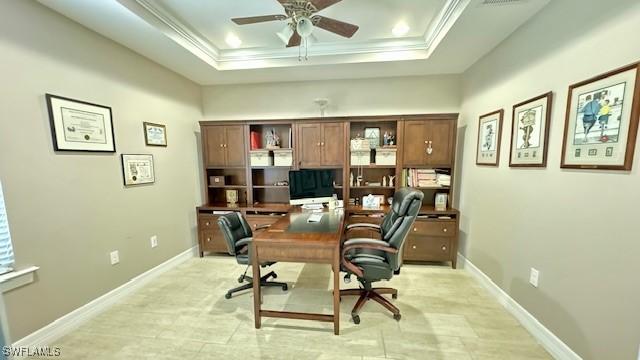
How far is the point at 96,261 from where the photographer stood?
87.7 inches

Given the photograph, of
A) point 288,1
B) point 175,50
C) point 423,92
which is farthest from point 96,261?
point 423,92

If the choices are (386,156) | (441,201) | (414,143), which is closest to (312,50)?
(386,156)

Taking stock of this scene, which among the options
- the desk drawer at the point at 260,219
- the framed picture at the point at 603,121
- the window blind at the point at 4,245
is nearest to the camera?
the framed picture at the point at 603,121

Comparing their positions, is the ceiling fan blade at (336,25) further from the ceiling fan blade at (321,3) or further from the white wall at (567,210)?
the white wall at (567,210)

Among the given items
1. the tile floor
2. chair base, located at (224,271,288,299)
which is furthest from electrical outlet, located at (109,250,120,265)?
chair base, located at (224,271,288,299)

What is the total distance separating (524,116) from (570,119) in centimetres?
47

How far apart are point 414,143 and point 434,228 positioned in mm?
1139

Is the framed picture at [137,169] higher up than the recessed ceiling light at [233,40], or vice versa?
the recessed ceiling light at [233,40]

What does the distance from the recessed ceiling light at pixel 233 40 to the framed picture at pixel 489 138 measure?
2.90 metres

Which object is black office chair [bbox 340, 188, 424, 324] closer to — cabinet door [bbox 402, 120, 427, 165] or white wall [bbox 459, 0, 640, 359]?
white wall [bbox 459, 0, 640, 359]

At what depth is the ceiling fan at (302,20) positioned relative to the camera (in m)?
1.75

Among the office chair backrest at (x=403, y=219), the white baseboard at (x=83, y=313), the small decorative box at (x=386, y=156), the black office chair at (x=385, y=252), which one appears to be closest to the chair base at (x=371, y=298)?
the black office chair at (x=385, y=252)

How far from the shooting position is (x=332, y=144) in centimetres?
332

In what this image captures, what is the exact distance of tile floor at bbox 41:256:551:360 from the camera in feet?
5.72
